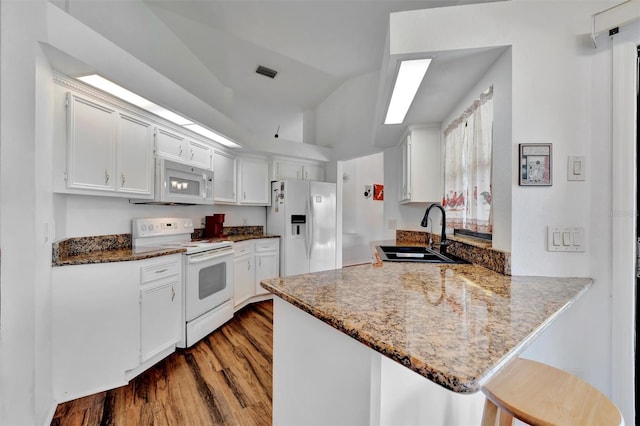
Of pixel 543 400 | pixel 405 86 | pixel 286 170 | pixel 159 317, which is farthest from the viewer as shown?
pixel 286 170

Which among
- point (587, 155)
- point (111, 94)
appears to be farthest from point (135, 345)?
point (587, 155)

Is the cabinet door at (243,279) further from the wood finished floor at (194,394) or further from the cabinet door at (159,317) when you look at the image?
the cabinet door at (159,317)

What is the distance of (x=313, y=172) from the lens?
178 inches

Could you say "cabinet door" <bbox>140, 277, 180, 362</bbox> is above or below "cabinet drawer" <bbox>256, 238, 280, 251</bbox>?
below

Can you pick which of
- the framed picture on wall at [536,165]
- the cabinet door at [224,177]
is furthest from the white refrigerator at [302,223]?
the framed picture on wall at [536,165]

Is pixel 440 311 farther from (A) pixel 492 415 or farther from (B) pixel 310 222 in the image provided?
(B) pixel 310 222

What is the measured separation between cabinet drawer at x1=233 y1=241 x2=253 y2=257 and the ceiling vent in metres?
2.32

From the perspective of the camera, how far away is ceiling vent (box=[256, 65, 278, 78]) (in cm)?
349

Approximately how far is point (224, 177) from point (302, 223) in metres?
1.28

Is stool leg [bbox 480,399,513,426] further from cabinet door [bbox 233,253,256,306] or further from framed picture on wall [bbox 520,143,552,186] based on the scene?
cabinet door [bbox 233,253,256,306]

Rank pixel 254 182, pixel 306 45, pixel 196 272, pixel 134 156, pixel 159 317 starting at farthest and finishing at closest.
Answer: pixel 254 182 < pixel 306 45 < pixel 196 272 < pixel 134 156 < pixel 159 317

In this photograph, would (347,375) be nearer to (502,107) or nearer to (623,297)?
(623,297)

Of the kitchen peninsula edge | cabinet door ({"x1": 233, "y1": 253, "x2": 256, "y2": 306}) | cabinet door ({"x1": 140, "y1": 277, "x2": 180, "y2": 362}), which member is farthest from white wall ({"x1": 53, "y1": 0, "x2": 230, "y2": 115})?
the kitchen peninsula edge

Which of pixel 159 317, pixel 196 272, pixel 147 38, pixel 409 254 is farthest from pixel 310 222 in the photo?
pixel 147 38
